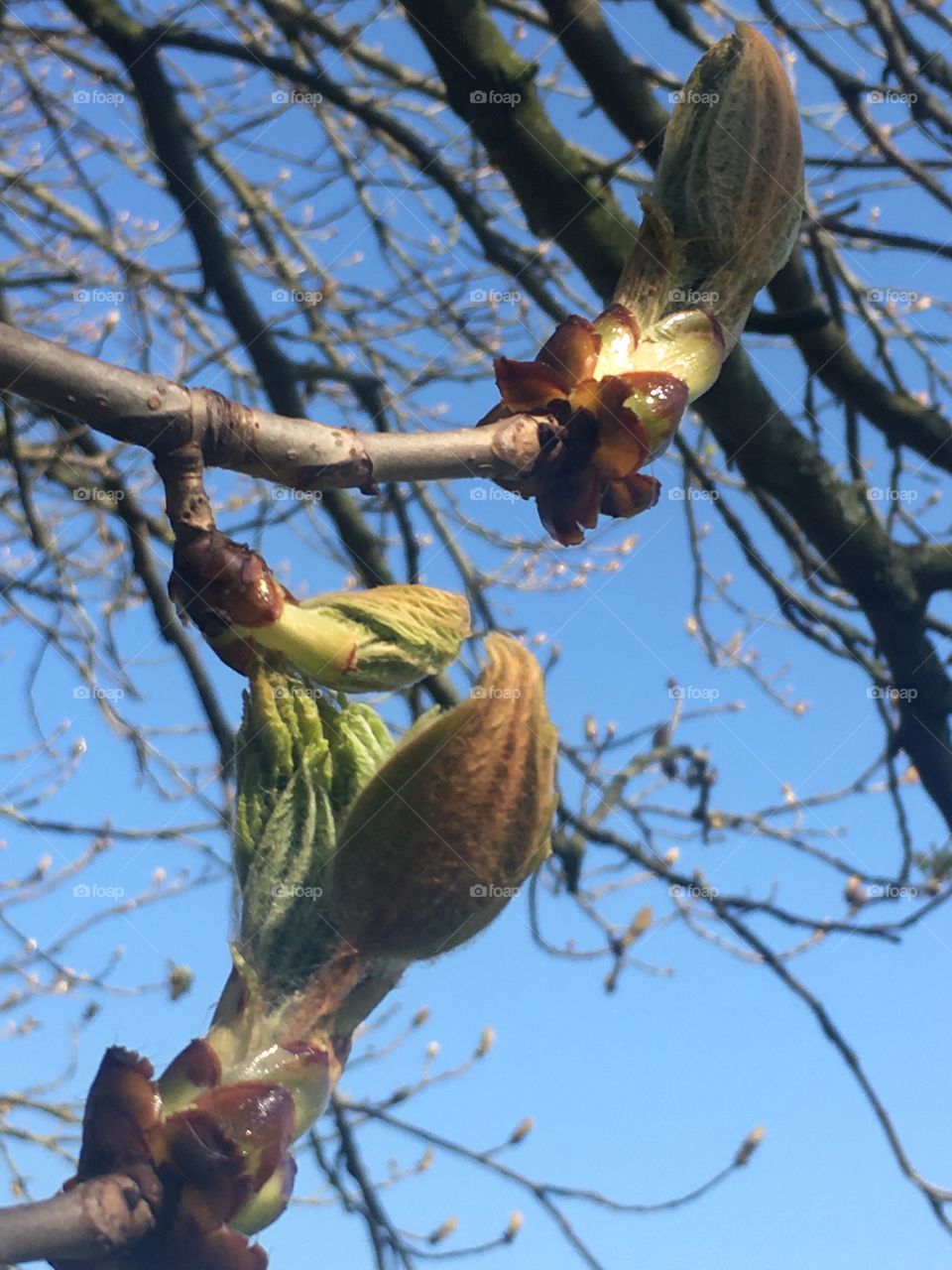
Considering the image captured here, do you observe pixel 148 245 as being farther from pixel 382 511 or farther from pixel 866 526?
pixel 866 526

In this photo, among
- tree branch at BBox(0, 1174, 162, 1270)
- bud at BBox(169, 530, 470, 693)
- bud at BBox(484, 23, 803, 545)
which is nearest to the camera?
tree branch at BBox(0, 1174, 162, 1270)

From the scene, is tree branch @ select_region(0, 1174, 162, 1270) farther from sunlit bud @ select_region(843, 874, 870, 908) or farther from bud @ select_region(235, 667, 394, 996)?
sunlit bud @ select_region(843, 874, 870, 908)

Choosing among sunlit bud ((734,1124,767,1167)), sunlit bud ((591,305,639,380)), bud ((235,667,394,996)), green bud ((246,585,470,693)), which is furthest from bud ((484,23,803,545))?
sunlit bud ((734,1124,767,1167))

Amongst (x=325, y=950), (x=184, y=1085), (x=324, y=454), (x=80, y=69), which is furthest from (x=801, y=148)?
(x=80, y=69)

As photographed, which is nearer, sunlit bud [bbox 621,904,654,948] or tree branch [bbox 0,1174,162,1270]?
tree branch [bbox 0,1174,162,1270]

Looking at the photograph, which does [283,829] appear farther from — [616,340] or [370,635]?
[616,340]

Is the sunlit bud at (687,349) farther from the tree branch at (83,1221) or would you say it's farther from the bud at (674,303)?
the tree branch at (83,1221)

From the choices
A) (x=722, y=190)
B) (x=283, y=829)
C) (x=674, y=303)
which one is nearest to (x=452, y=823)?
(x=283, y=829)

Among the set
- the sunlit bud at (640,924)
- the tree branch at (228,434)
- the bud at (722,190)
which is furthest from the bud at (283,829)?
the sunlit bud at (640,924)
